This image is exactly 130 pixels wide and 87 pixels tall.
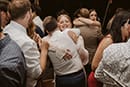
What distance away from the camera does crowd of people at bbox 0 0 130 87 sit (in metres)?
2.12

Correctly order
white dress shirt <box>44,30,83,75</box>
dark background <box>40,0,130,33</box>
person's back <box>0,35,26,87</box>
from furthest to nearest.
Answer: dark background <box>40,0,130,33</box> < white dress shirt <box>44,30,83,75</box> < person's back <box>0,35,26,87</box>

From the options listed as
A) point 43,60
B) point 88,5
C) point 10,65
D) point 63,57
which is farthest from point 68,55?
point 88,5

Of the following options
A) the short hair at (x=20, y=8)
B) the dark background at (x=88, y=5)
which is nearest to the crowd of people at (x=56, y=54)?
the short hair at (x=20, y=8)

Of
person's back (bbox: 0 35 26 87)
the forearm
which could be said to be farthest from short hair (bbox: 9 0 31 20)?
person's back (bbox: 0 35 26 87)

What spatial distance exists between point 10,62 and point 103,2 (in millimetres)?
7051

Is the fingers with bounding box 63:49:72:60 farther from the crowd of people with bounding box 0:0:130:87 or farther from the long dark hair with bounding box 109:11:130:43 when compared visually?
the long dark hair with bounding box 109:11:130:43

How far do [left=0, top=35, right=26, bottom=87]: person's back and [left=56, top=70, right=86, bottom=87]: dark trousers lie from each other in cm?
175

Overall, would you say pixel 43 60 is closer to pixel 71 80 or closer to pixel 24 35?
pixel 24 35

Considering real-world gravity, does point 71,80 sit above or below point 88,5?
above

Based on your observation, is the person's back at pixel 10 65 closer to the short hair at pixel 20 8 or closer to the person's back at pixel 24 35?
the person's back at pixel 24 35

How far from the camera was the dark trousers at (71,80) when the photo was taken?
3875mm

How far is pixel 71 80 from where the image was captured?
153 inches

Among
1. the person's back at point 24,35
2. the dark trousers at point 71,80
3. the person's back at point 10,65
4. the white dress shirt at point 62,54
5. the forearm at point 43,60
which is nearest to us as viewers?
the person's back at point 10,65

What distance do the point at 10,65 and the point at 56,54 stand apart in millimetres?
1730
